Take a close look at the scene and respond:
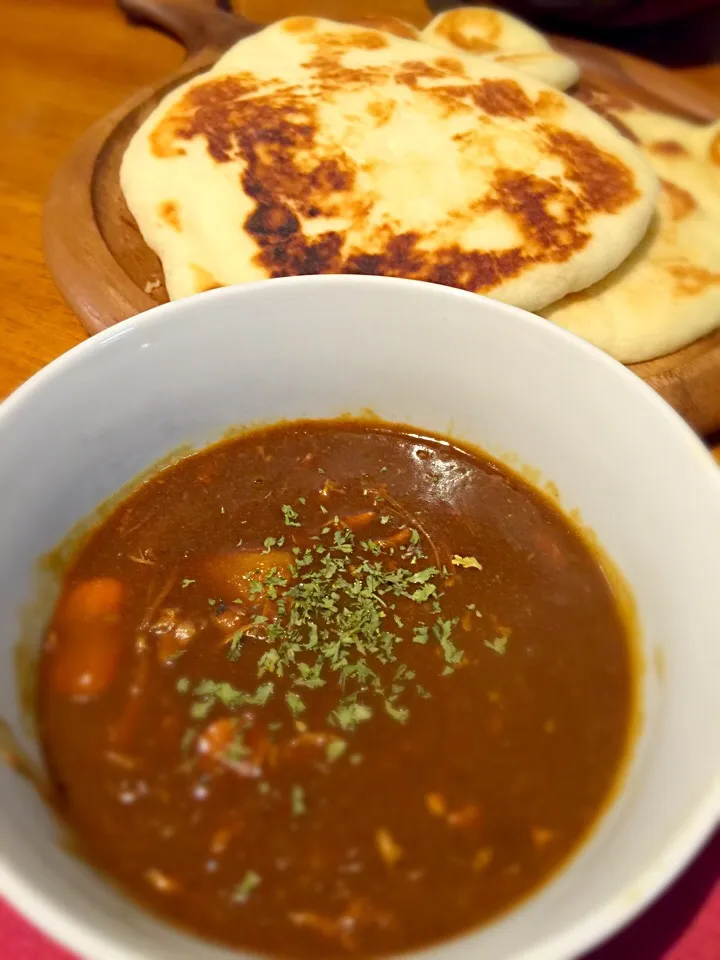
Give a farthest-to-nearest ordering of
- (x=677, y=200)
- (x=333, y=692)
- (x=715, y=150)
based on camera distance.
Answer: (x=715, y=150) → (x=677, y=200) → (x=333, y=692)

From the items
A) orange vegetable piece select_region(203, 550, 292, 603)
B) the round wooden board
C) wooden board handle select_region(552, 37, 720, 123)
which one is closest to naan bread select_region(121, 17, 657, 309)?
the round wooden board

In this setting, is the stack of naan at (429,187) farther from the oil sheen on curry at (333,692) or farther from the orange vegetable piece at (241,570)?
the orange vegetable piece at (241,570)

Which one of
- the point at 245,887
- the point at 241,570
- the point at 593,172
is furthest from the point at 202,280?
the point at 245,887

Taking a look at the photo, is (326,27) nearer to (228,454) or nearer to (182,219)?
(182,219)

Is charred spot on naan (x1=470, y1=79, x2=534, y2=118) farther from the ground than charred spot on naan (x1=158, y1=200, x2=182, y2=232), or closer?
farther from the ground

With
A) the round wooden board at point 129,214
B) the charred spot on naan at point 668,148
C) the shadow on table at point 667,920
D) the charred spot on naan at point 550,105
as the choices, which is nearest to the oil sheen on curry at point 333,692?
the shadow on table at point 667,920

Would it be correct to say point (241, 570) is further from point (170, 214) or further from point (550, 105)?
point (550, 105)

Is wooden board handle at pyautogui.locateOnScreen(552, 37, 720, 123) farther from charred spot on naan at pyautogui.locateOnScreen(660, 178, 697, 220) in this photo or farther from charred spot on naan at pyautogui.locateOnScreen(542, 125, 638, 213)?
charred spot on naan at pyautogui.locateOnScreen(542, 125, 638, 213)
